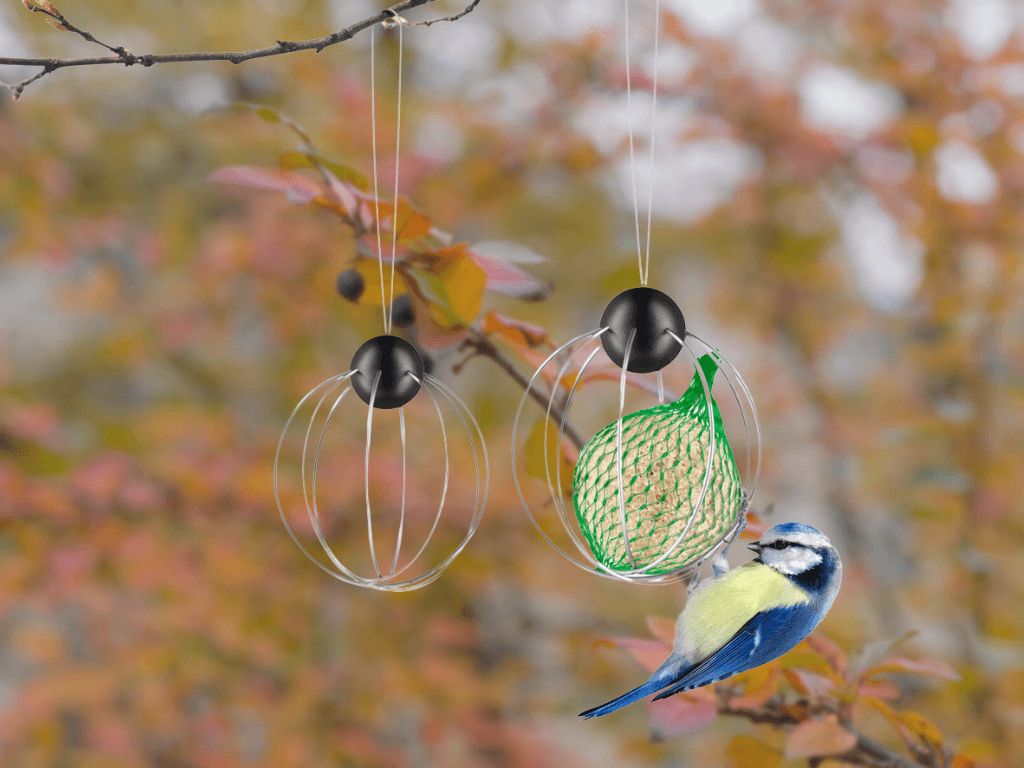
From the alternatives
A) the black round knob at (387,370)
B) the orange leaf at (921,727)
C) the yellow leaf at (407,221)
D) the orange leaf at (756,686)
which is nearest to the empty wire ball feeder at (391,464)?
the black round knob at (387,370)

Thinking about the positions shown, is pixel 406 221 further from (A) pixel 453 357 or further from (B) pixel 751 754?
(A) pixel 453 357

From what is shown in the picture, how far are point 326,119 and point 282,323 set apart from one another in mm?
461

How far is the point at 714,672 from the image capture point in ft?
1.47

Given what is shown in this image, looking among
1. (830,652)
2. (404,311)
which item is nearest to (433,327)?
(404,311)

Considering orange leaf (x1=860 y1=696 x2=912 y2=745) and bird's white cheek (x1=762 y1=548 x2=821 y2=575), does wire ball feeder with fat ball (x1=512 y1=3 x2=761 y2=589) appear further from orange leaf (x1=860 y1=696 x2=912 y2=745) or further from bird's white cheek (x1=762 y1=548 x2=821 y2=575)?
orange leaf (x1=860 y1=696 x2=912 y2=745)

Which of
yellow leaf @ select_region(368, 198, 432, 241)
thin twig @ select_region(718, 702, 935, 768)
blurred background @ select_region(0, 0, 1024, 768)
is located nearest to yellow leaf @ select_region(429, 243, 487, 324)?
yellow leaf @ select_region(368, 198, 432, 241)

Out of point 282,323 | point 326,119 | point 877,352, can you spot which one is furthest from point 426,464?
point 877,352

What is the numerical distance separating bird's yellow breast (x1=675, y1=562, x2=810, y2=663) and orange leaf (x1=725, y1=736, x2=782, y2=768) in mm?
208

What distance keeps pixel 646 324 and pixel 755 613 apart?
19 cm

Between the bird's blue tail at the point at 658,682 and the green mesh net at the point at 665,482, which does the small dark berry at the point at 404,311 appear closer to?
the green mesh net at the point at 665,482

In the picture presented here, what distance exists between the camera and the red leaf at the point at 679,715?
0.56 m

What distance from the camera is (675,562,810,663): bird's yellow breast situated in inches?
17.8

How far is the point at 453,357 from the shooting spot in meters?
1.38

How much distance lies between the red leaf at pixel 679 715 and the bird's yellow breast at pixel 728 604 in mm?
114
